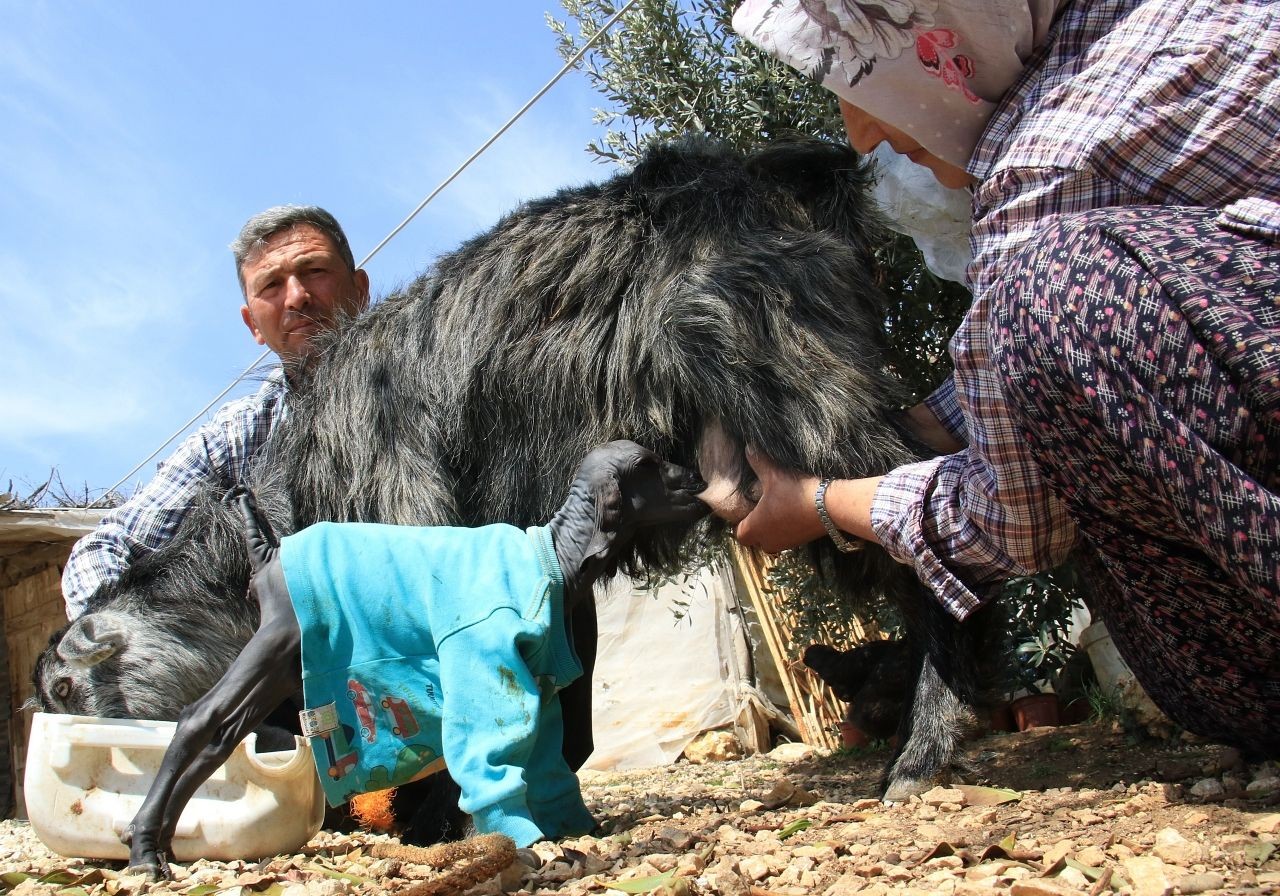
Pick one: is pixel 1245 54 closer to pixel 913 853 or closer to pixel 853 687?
pixel 913 853

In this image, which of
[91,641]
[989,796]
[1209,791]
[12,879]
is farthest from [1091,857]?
[91,641]

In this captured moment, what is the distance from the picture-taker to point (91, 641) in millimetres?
2832

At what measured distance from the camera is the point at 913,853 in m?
1.69

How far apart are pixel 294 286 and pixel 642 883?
118 inches

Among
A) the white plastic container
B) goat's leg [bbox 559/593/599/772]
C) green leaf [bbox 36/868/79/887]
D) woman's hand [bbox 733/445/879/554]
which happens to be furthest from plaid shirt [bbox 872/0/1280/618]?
green leaf [bbox 36/868/79/887]

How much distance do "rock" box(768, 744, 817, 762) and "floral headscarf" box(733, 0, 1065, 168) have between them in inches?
121

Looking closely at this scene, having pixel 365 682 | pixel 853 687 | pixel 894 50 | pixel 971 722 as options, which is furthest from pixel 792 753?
pixel 894 50

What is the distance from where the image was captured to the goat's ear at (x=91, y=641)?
2801mm

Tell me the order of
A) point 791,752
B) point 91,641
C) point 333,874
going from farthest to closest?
point 791,752 → point 91,641 → point 333,874

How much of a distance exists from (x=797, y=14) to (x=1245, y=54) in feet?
2.61

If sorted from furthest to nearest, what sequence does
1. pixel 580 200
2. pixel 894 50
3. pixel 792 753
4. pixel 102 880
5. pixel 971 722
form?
1. pixel 792 753
2. pixel 580 200
3. pixel 971 722
4. pixel 102 880
5. pixel 894 50

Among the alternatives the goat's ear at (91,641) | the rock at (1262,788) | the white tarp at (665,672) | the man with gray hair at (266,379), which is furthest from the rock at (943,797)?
the white tarp at (665,672)

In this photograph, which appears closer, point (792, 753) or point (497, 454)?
point (497, 454)

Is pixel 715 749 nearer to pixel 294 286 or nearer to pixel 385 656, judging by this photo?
pixel 294 286
